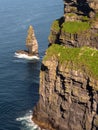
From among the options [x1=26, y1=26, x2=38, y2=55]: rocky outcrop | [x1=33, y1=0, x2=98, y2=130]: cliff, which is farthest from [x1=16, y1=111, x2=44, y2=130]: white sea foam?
[x1=26, y1=26, x2=38, y2=55]: rocky outcrop

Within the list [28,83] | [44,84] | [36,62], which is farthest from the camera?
[36,62]

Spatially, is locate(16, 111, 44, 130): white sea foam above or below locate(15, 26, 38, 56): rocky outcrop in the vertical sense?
below

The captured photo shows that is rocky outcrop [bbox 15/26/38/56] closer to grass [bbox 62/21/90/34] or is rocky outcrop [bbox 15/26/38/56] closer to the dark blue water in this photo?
the dark blue water

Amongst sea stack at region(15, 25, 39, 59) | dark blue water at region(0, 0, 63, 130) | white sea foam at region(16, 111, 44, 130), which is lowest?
white sea foam at region(16, 111, 44, 130)

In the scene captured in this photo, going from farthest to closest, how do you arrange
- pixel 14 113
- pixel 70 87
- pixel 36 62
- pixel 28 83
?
pixel 36 62 < pixel 28 83 < pixel 14 113 < pixel 70 87

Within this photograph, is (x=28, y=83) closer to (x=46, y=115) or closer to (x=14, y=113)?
(x=14, y=113)

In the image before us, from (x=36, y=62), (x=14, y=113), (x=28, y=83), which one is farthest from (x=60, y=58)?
(x=36, y=62)

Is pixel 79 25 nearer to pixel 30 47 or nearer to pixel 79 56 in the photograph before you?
pixel 79 56

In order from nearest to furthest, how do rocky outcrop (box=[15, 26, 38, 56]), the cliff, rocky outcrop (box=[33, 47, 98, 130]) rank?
rocky outcrop (box=[33, 47, 98, 130])
the cliff
rocky outcrop (box=[15, 26, 38, 56])
